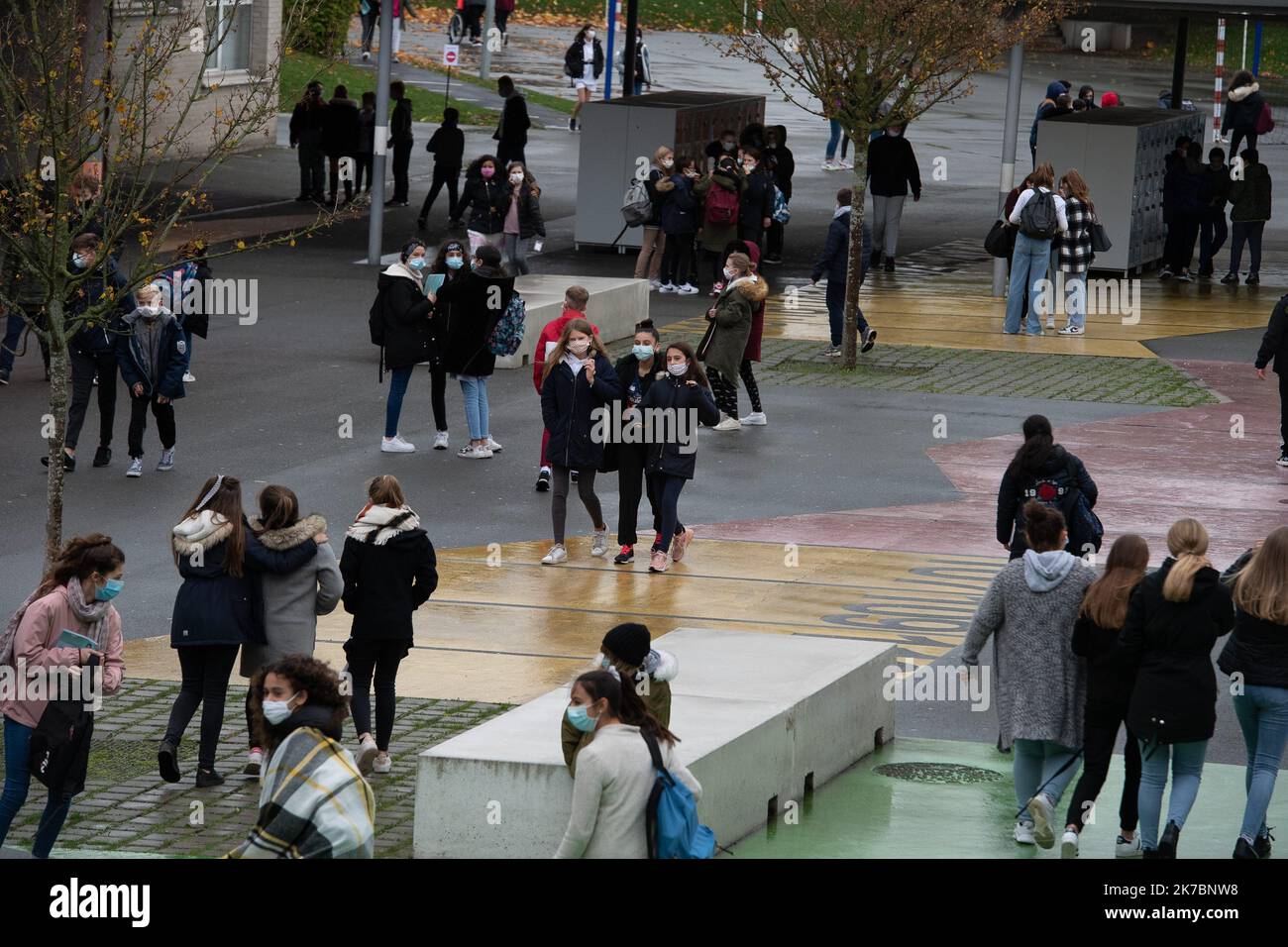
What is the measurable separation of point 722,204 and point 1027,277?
3785mm

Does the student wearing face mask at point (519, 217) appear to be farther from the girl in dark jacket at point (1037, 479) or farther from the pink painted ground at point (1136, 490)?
the girl in dark jacket at point (1037, 479)

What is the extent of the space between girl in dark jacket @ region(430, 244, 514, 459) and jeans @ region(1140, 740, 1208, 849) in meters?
9.13

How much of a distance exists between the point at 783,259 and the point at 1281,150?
19.0m

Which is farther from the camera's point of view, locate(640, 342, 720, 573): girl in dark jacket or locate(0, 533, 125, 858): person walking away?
locate(640, 342, 720, 573): girl in dark jacket

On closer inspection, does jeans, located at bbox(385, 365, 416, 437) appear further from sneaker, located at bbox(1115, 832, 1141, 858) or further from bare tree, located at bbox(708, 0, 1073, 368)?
sneaker, located at bbox(1115, 832, 1141, 858)

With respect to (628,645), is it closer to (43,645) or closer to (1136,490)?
(43,645)

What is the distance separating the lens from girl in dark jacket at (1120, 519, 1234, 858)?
888 cm

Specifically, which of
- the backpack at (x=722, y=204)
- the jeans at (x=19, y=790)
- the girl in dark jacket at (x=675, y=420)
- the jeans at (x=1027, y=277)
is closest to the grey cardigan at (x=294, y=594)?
the jeans at (x=19, y=790)

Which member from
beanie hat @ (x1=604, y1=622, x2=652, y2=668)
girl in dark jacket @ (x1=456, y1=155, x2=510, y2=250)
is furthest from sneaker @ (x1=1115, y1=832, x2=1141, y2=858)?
girl in dark jacket @ (x1=456, y1=155, x2=510, y2=250)

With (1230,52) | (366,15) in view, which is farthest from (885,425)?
(1230,52)

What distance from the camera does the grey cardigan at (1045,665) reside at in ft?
30.9

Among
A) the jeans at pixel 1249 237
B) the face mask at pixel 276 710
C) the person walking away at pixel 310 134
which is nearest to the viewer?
the face mask at pixel 276 710

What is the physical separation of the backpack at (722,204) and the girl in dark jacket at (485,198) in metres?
2.54

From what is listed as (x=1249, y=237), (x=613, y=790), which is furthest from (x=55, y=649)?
(x=1249, y=237)
